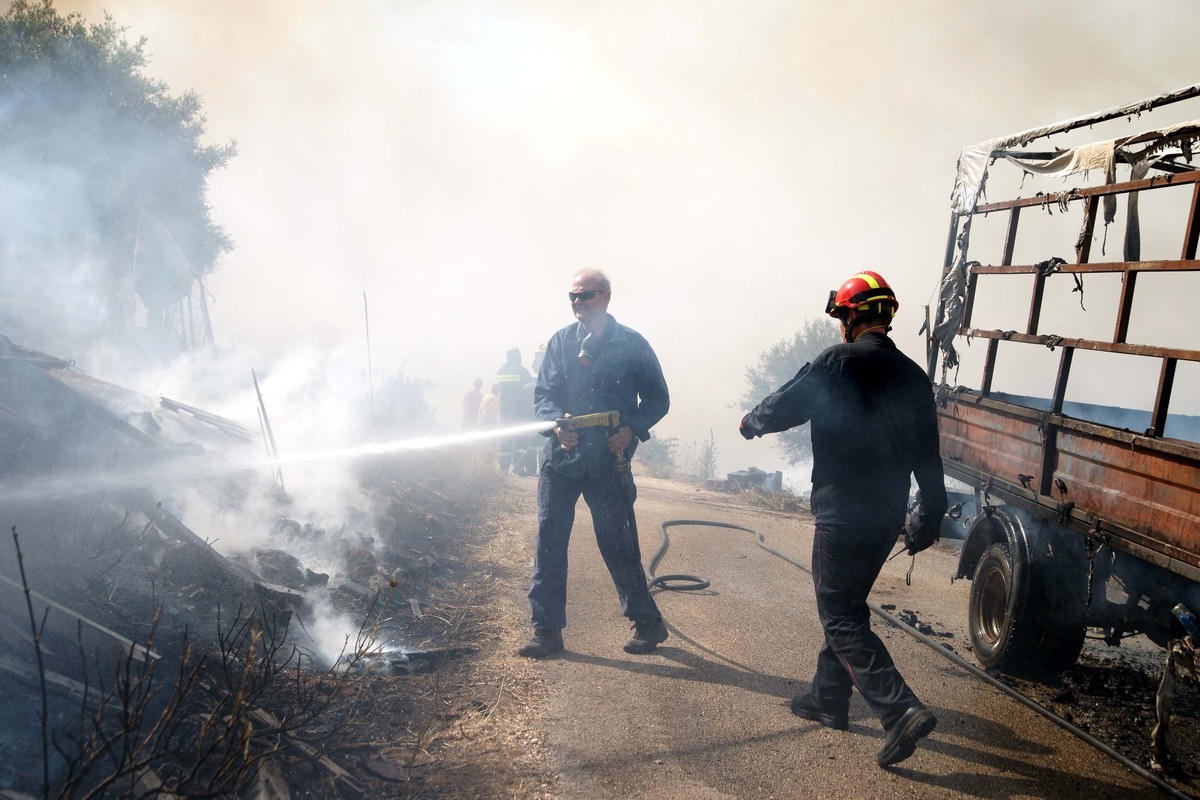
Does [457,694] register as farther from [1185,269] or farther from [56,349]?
[56,349]

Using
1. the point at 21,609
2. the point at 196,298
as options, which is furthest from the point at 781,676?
the point at 196,298

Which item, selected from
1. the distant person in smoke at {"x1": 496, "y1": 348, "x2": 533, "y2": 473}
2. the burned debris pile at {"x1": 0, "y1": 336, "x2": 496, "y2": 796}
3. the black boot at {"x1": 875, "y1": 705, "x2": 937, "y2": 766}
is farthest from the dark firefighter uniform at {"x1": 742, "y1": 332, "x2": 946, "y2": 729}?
the distant person in smoke at {"x1": 496, "y1": 348, "x2": 533, "y2": 473}

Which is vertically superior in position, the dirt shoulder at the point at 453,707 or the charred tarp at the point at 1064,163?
the charred tarp at the point at 1064,163

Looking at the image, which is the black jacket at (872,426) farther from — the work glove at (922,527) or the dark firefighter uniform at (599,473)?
the dark firefighter uniform at (599,473)

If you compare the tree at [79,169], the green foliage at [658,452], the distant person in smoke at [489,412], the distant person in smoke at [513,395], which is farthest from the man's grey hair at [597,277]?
the green foliage at [658,452]

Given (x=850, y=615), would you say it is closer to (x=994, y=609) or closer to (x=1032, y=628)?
(x=1032, y=628)

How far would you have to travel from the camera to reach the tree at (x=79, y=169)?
46.0 ft

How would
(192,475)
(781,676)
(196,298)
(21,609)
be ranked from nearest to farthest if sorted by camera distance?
1. (21,609)
2. (781,676)
3. (192,475)
4. (196,298)

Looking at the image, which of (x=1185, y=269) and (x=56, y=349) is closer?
(x=1185, y=269)

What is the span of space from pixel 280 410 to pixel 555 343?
914cm

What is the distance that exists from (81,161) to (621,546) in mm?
16526

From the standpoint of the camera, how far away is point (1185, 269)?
11.9ft

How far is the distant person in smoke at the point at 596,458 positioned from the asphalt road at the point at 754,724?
277mm

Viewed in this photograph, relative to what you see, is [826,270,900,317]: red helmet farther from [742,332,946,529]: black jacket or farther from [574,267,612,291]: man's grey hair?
[574,267,612,291]: man's grey hair
